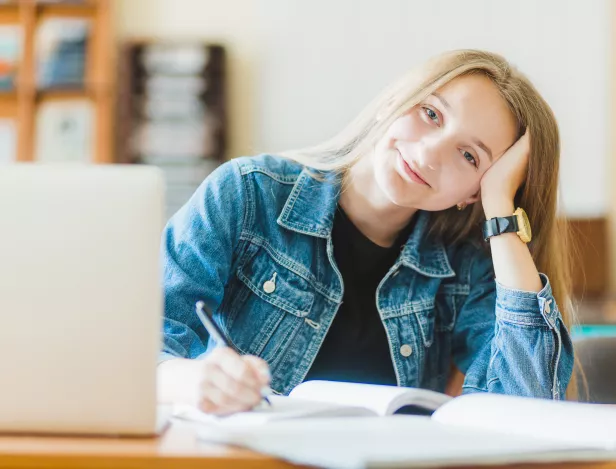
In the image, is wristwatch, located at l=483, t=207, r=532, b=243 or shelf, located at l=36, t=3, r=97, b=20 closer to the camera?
wristwatch, located at l=483, t=207, r=532, b=243

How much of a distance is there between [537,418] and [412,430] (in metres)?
0.13

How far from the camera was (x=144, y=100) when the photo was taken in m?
3.50

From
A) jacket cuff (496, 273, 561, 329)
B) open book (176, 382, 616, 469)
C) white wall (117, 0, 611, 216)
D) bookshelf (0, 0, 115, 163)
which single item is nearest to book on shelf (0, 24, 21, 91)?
bookshelf (0, 0, 115, 163)

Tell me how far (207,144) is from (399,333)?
2379 millimetres

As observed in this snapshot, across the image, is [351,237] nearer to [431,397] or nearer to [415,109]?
[415,109]

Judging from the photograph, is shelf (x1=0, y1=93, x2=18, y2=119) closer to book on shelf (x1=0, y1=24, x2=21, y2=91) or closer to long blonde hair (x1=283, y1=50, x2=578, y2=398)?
book on shelf (x1=0, y1=24, x2=21, y2=91)

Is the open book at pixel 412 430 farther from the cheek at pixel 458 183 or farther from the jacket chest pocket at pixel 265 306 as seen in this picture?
the cheek at pixel 458 183

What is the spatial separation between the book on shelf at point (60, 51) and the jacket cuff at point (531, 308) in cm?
276

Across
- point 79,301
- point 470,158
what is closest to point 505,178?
point 470,158

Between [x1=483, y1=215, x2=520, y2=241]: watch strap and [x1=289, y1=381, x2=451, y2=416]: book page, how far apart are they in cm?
40

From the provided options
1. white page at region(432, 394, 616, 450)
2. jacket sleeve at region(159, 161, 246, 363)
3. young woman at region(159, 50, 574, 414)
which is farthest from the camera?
young woman at region(159, 50, 574, 414)

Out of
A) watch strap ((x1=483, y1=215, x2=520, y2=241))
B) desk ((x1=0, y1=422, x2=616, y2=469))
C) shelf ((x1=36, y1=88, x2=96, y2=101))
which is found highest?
shelf ((x1=36, y1=88, x2=96, y2=101))

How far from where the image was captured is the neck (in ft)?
4.18

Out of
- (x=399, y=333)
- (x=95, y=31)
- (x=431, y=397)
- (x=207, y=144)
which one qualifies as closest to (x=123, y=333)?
(x=431, y=397)
